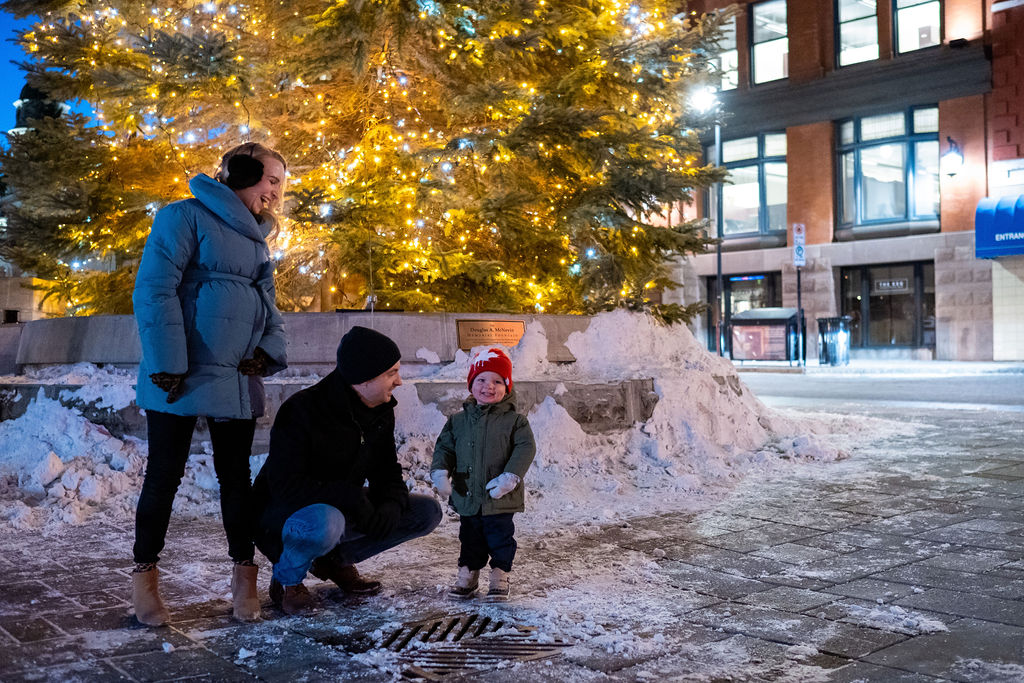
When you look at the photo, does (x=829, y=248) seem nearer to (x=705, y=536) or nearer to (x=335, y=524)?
(x=705, y=536)

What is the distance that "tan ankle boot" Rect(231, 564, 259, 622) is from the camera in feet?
13.8

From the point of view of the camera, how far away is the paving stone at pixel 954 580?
454 cm

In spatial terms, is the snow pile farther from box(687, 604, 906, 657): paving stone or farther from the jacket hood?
the jacket hood

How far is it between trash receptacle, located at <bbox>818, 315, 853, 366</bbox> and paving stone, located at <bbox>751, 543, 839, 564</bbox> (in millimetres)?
22955

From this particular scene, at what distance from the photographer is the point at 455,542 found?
5.92 meters

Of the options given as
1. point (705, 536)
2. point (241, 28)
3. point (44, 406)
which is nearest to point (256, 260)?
point (705, 536)

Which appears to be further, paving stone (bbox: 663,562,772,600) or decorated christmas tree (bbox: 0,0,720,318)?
decorated christmas tree (bbox: 0,0,720,318)

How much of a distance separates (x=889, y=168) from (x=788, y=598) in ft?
93.9

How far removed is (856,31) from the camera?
30953mm

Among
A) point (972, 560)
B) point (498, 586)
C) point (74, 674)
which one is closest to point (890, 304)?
point (972, 560)

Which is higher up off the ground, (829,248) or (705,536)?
(829,248)

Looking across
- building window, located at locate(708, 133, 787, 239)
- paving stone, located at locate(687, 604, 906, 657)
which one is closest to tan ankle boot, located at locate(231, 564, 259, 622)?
paving stone, located at locate(687, 604, 906, 657)

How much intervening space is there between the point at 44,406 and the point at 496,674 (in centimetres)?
589

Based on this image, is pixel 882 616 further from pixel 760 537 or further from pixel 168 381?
pixel 168 381
